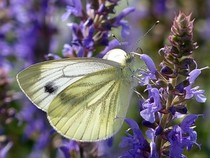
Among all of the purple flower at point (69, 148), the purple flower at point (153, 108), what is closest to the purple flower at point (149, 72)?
the purple flower at point (153, 108)

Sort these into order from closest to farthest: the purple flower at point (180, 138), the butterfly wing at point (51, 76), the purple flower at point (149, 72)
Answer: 1. the purple flower at point (180, 138)
2. the purple flower at point (149, 72)
3. the butterfly wing at point (51, 76)

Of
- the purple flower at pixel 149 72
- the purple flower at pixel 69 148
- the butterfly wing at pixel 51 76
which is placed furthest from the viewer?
the purple flower at pixel 69 148

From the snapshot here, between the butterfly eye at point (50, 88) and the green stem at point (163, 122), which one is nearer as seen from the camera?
the green stem at point (163, 122)

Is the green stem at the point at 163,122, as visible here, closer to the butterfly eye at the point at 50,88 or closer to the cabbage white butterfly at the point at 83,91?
the cabbage white butterfly at the point at 83,91

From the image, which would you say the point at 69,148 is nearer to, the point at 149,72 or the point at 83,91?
the point at 83,91

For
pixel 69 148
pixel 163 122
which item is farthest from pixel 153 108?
pixel 69 148

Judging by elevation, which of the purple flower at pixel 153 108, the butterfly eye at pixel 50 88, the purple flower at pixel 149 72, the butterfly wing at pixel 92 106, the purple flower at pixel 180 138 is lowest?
the butterfly wing at pixel 92 106

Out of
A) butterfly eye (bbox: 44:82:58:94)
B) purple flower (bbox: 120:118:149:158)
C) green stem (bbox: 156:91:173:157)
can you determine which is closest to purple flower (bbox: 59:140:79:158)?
butterfly eye (bbox: 44:82:58:94)
